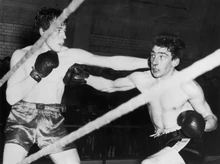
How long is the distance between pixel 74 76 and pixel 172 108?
2.19 ft

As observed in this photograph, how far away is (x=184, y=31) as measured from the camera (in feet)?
19.4

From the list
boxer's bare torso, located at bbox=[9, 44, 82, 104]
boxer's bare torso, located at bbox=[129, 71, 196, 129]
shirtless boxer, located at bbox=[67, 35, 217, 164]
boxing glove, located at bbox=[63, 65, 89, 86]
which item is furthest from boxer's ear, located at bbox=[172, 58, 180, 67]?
boxer's bare torso, located at bbox=[9, 44, 82, 104]

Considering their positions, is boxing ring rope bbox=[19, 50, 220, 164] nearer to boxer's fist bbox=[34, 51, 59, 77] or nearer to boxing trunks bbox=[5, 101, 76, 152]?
boxing trunks bbox=[5, 101, 76, 152]

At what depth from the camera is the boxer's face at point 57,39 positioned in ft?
7.20

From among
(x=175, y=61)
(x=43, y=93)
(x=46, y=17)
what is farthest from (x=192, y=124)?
(x=46, y=17)

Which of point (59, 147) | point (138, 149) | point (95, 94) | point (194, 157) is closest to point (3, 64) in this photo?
point (95, 94)

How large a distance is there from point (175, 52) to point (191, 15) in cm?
389

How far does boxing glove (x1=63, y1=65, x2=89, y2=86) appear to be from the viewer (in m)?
2.30

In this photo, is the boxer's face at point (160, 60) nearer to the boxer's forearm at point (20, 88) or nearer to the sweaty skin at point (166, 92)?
the sweaty skin at point (166, 92)

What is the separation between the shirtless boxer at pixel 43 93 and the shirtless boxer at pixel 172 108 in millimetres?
130

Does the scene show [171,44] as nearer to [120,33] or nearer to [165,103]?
[165,103]

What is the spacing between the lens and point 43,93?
2225mm

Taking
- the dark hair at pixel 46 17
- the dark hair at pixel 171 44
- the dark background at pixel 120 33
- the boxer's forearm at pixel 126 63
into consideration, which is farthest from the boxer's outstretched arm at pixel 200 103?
the dark background at pixel 120 33

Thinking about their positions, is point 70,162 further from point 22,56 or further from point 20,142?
point 22,56
